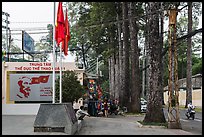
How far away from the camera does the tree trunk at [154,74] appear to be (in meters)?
18.4

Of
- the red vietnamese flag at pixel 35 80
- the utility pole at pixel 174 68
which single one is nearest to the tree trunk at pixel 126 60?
the red vietnamese flag at pixel 35 80

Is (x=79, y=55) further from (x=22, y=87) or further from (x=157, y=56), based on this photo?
(x=157, y=56)

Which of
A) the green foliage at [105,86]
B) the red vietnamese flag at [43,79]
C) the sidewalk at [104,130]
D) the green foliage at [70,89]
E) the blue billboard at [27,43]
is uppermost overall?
the blue billboard at [27,43]

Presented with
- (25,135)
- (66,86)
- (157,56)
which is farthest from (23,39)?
(25,135)

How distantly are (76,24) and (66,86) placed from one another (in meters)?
17.2

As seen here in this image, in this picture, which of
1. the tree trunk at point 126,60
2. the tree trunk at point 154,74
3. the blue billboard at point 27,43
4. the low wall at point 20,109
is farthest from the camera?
the blue billboard at point 27,43

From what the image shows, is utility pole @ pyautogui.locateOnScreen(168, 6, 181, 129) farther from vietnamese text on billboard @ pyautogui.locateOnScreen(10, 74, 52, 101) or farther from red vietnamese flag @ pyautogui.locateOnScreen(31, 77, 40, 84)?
red vietnamese flag @ pyautogui.locateOnScreen(31, 77, 40, 84)

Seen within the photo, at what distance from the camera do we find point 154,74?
724 inches

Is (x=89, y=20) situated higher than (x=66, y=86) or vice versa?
(x=89, y=20)

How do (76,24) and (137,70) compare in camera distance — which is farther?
(76,24)

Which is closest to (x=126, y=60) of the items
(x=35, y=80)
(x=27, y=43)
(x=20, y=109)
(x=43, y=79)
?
(x=43, y=79)

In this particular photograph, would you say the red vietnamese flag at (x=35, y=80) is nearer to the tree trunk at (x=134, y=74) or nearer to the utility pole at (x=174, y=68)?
the tree trunk at (x=134, y=74)

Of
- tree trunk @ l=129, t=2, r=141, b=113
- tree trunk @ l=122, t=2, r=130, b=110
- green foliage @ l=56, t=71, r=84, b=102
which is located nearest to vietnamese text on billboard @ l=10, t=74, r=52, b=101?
green foliage @ l=56, t=71, r=84, b=102

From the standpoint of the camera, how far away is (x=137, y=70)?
94.6 feet
